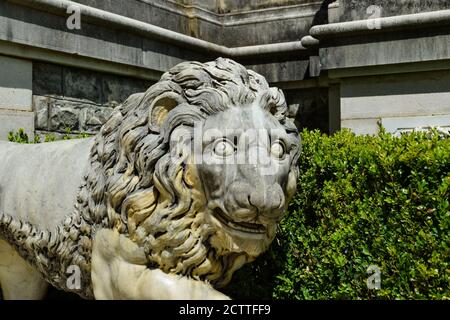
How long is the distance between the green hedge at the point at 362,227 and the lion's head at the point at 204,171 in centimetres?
61

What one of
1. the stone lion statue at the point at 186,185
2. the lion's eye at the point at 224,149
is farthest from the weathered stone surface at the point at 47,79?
the lion's eye at the point at 224,149

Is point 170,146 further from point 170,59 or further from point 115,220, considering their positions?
point 170,59

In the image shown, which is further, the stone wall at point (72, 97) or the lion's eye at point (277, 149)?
the stone wall at point (72, 97)

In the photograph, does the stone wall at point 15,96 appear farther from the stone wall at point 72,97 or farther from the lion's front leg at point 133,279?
the lion's front leg at point 133,279

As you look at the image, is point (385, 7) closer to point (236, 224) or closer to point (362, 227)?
point (362, 227)

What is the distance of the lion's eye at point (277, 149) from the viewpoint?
2.42 metres

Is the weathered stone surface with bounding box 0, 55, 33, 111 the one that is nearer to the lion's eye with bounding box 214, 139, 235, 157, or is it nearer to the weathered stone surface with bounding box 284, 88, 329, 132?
the lion's eye with bounding box 214, 139, 235, 157

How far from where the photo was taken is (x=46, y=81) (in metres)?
5.10

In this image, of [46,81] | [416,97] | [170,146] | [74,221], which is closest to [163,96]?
[170,146]

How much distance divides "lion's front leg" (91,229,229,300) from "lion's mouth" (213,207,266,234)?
0.33m

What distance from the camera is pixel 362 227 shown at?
9.89 feet

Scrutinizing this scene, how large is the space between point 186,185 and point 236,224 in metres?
0.27

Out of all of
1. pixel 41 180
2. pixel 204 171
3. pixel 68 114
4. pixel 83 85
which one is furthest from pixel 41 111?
pixel 204 171
